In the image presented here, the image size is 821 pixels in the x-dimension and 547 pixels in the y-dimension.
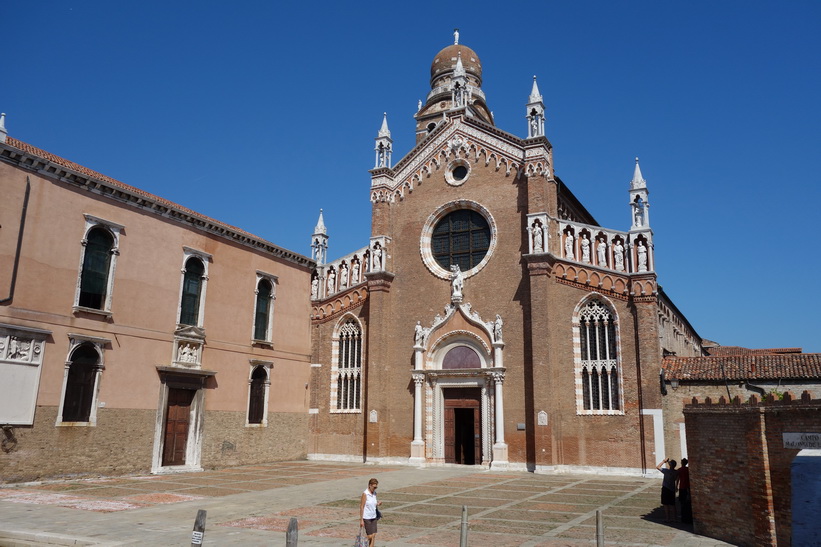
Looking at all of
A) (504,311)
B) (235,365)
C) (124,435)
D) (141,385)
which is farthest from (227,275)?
(504,311)

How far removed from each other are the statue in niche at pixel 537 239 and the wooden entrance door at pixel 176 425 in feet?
47.3

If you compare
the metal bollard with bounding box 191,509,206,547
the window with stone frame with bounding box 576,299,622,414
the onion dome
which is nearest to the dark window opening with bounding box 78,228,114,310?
the metal bollard with bounding box 191,509,206,547

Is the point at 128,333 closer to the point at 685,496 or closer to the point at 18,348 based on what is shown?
the point at 18,348

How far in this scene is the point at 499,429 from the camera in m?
25.2

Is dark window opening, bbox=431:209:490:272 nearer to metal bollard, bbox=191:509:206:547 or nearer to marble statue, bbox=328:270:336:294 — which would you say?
marble statue, bbox=328:270:336:294

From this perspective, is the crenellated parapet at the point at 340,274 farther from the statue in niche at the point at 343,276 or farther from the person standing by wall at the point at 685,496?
the person standing by wall at the point at 685,496

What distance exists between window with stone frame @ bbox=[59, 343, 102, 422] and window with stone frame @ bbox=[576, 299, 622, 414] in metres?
17.2

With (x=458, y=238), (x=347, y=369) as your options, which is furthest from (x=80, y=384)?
(x=458, y=238)

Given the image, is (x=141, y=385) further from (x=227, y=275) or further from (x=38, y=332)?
(x=227, y=275)

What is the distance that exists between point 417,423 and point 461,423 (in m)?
1.92

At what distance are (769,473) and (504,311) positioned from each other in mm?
16315

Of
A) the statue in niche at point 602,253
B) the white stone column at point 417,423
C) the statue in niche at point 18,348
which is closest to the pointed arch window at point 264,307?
the white stone column at point 417,423

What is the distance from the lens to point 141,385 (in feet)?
71.2

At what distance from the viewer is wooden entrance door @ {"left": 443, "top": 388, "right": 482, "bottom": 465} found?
26688 millimetres
